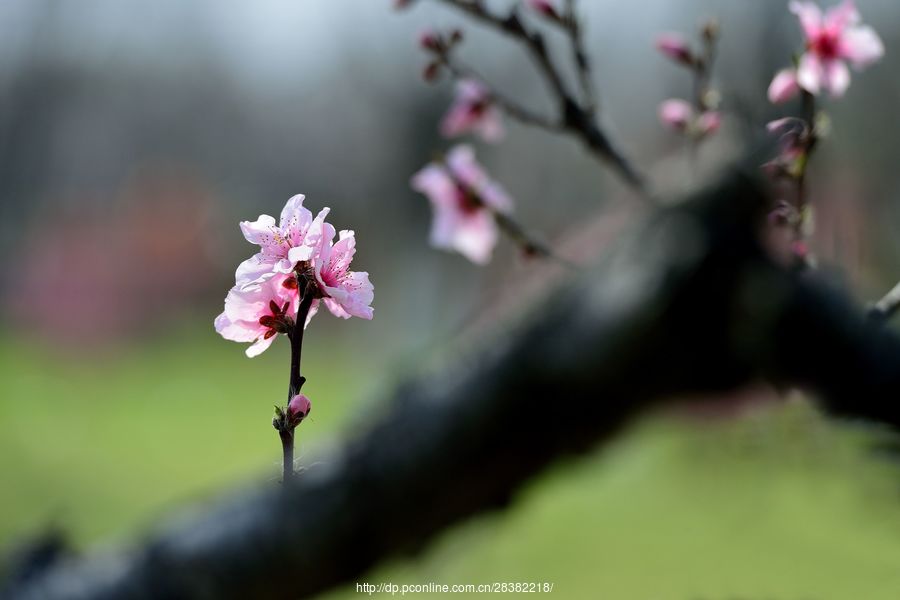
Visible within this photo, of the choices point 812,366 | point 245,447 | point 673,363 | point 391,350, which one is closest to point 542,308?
point 673,363

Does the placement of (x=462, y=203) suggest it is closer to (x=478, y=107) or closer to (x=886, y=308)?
Result: (x=478, y=107)

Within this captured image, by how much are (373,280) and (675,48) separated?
19.0 inches

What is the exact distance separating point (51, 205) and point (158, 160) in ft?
7.41

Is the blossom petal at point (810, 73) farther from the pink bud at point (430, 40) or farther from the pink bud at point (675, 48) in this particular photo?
the pink bud at point (430, 40)

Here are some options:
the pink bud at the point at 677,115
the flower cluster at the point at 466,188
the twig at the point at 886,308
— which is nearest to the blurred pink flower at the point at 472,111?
the flower cluster at the point at 466,188

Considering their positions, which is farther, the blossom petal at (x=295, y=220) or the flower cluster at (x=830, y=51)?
the flower cluster at (x=830, y=51)

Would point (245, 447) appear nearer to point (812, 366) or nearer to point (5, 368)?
point (5, 368)

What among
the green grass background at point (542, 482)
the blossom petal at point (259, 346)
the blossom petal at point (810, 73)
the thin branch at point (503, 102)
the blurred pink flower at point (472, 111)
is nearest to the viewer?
the blossom petal at point (259, 346)

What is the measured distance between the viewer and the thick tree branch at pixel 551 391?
68cm

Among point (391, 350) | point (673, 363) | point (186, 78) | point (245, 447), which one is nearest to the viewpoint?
point (673, 363)

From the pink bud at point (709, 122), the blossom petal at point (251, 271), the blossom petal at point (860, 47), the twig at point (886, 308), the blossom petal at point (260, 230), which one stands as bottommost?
the blossom petal at point (251, 271)

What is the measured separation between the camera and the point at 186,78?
53.1 feet

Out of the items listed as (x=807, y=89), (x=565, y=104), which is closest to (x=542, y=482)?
(x=565, y=104)

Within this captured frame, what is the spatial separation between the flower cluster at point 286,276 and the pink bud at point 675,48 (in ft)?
2.06
